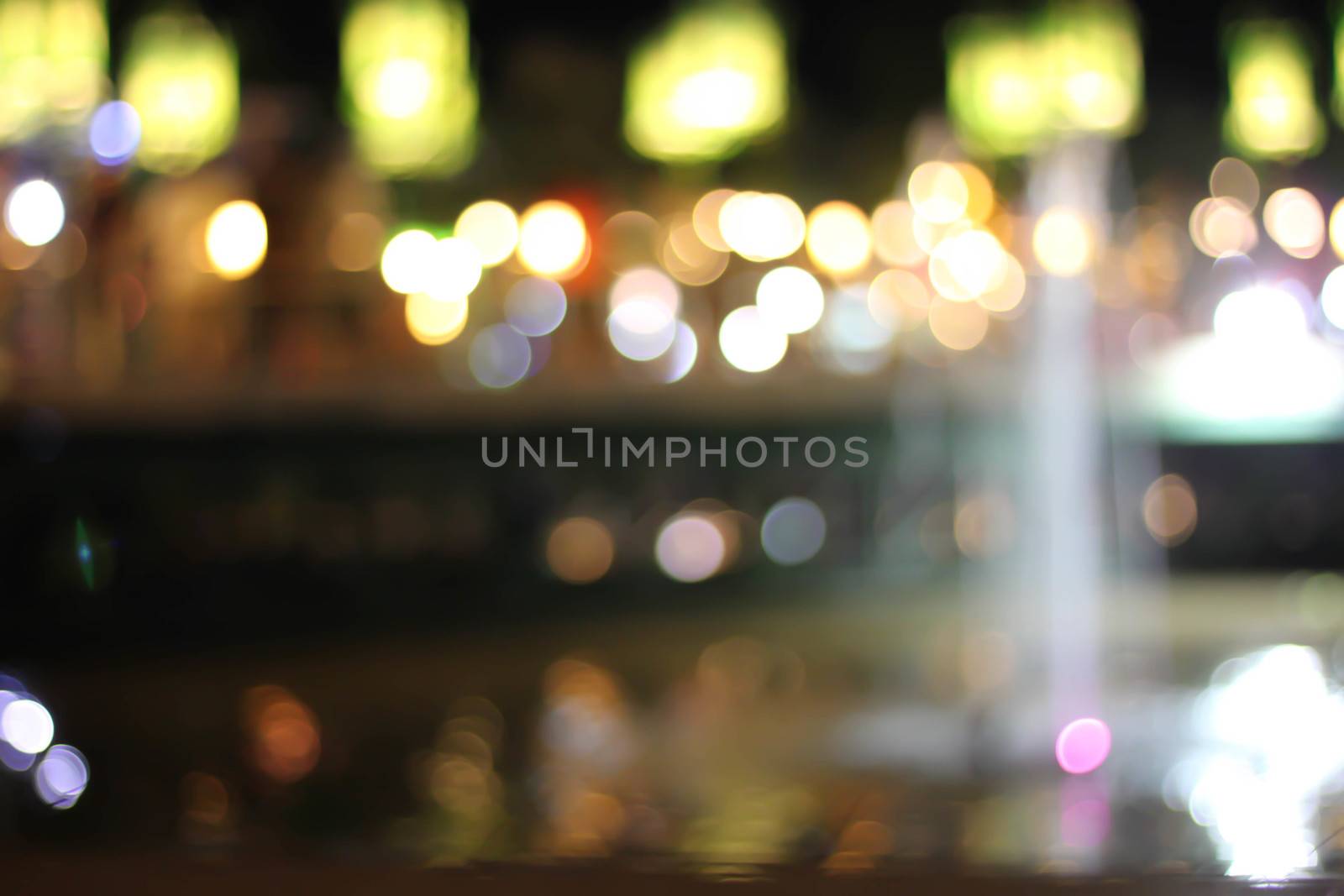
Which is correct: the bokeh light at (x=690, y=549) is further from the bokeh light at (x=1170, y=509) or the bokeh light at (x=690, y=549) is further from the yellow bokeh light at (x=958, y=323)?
the bokeh light at (x=1170, y=509)

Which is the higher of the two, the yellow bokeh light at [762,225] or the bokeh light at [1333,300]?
the yellow bokeh light at [762,225]

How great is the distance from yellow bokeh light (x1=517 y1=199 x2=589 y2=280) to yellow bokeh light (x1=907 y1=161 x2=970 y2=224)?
0.51 meters

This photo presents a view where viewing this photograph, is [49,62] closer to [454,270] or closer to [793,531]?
[454,270]

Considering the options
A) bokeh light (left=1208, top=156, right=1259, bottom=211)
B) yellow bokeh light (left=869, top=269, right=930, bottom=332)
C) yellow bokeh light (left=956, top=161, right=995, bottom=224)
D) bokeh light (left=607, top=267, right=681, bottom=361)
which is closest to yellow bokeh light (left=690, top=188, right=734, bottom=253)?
bokeh light (left=607, top=267, right=681, bottom=361)

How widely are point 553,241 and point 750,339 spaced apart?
1.03 feet

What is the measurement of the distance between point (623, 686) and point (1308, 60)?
1.22 m

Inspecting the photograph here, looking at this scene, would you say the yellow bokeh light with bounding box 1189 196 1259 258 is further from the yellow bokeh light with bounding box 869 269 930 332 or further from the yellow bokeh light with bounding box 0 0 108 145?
the yellow bokeh light with bounding box 0 0 108 145

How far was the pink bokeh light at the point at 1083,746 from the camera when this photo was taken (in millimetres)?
905

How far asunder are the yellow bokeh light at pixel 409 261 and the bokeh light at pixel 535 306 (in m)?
0.12

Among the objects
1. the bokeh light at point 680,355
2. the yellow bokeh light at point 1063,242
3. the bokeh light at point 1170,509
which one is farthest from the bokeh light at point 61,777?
the bokeh light at point 1170,509

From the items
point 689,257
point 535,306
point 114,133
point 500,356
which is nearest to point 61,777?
point 500,356

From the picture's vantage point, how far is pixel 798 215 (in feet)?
6.46

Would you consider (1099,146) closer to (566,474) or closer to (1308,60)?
(1308,60)

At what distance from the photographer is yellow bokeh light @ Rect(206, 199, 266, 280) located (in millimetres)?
1404
